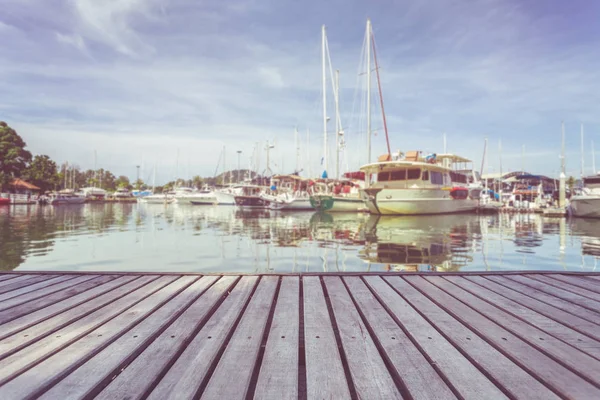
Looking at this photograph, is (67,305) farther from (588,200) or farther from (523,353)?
(588,200)

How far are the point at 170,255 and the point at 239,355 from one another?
827cm

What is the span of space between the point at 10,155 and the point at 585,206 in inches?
2497

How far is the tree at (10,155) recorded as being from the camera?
156ft

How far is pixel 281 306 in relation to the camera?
2.66 meters

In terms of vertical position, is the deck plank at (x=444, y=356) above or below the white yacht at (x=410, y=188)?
below

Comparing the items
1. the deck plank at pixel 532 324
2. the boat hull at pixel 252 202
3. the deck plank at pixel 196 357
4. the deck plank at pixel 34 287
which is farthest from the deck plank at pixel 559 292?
the boat hull at pixel 252 202

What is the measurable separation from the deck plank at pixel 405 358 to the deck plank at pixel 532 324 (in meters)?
0.72

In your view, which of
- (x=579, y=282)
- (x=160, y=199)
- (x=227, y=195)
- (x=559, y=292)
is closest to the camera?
(x=559, y=292)

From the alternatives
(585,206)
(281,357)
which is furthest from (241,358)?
(585,206)

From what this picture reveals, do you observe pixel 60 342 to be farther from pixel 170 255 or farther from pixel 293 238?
pixel 293 238

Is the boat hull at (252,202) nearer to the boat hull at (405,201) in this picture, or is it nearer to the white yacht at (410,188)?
the white yacht at (410,188)

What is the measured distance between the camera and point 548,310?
2.59 metres

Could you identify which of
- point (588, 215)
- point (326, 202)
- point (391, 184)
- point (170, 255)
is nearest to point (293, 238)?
point (170, 255)

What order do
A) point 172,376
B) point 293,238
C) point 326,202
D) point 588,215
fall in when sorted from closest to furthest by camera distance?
1. point 172,376
2. point 293,238
3. point 588,215
4. point 326,202
